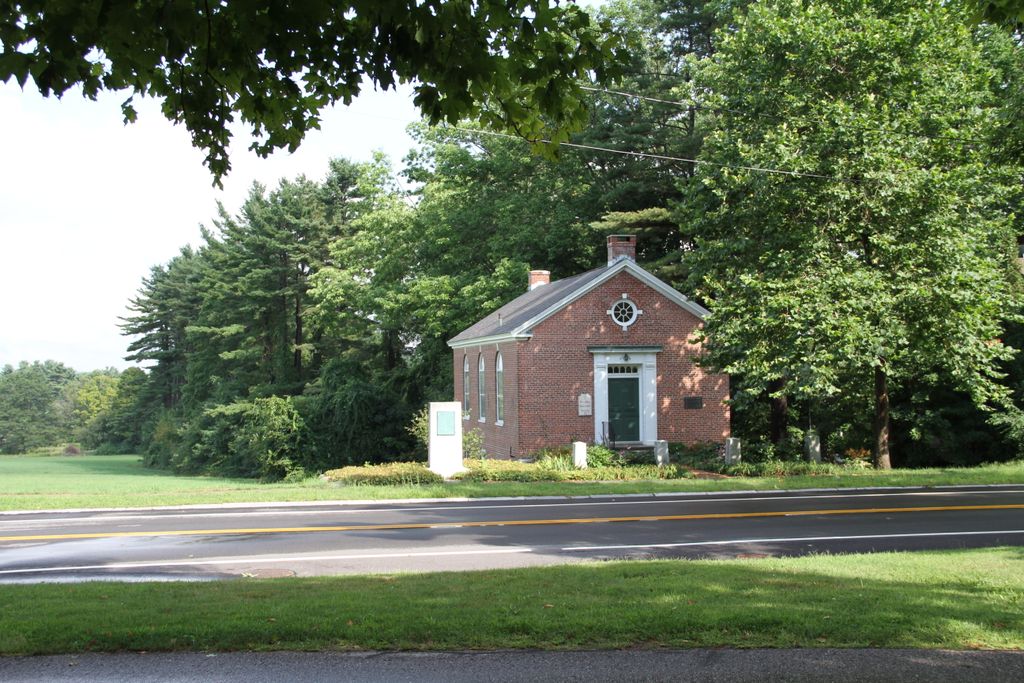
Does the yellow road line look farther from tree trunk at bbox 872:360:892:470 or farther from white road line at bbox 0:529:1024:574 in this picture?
tree trunk at bbox 872:360:892:470

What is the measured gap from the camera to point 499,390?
3419 cm

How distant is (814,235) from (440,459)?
38.2 feet

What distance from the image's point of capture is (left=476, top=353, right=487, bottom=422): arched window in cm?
3662

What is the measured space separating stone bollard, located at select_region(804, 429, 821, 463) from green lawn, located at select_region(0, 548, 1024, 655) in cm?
2047

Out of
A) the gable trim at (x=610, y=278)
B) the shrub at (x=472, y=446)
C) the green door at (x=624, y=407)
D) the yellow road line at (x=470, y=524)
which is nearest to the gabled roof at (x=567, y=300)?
the gable trim at (x=610, y=278)

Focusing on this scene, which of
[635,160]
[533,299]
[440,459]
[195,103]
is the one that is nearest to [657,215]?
[635,160]

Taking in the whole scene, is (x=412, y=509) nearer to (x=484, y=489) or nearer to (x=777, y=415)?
(x=484, y=489)

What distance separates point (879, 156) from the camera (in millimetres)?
24125

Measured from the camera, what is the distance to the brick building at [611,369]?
31.2 m

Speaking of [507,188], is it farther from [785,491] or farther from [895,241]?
[785,491]

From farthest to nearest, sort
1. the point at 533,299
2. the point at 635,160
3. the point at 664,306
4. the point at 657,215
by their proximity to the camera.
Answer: the point at 635,160
the point at 657,215
the point at 533,299
the point at 664,306

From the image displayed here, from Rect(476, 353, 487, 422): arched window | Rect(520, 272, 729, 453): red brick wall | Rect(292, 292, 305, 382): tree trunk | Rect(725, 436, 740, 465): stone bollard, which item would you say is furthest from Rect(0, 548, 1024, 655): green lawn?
Rect(292, 292, 305, 382): tree trunk

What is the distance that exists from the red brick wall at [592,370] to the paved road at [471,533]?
33.6ft

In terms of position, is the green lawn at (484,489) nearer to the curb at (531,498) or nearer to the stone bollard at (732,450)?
the curb at (531,498)
